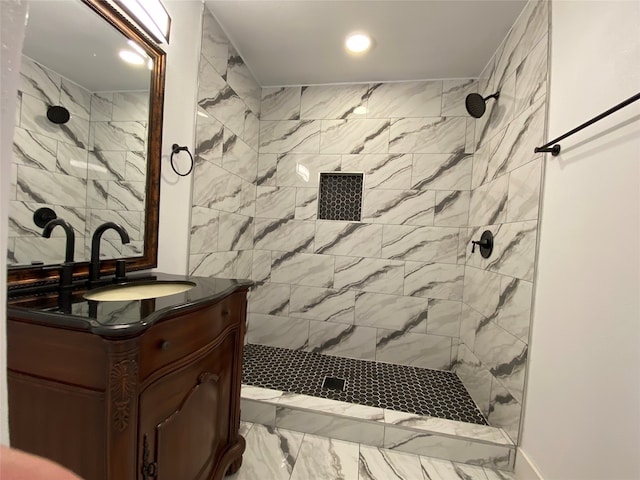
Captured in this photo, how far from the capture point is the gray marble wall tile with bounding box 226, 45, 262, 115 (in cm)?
185

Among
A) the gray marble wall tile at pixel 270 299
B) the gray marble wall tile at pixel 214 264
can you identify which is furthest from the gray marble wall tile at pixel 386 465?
the gray marble wall tile at pixel 214 264

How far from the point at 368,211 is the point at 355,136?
2.14ft

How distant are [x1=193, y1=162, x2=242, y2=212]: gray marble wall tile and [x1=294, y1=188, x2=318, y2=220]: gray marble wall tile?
0.51 meters

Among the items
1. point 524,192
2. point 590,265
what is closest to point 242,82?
point 524,192

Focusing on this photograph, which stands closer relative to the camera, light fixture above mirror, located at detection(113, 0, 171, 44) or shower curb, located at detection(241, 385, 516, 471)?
light fixture above mirror, located at detection(113, 0, 171, 44)

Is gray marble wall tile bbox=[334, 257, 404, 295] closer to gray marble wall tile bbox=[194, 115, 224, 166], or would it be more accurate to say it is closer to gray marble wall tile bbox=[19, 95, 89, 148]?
gray marble wall tile bbox=[194, 115, 224, 166]

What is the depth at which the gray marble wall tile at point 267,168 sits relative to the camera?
2.35 meters

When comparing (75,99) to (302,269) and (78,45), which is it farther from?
(302,269)

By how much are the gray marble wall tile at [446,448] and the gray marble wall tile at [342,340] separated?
2.66 feet

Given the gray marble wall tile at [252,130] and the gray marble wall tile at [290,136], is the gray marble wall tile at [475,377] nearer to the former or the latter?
the gray marble wall tile at [290,136]

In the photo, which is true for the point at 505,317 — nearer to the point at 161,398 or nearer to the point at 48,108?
the point at 161,398

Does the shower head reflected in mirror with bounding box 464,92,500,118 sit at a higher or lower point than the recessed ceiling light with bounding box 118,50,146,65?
higher

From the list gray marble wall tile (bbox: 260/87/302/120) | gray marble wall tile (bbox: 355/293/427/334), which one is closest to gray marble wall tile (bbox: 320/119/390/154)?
gray marble wall tile (bbox: 260/87/302/120)

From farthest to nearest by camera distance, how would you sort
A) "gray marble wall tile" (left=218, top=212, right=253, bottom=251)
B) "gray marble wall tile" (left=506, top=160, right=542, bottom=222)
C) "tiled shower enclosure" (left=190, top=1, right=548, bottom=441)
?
"gray marble wall tile" (left=218, top=212, right=253, bottom=251)
"tiled shower enclosure" (left=190, top=1, right=548, bottom=441)
"gray marble wall tile" (left=506, top=160, right=542, bottom=222)
